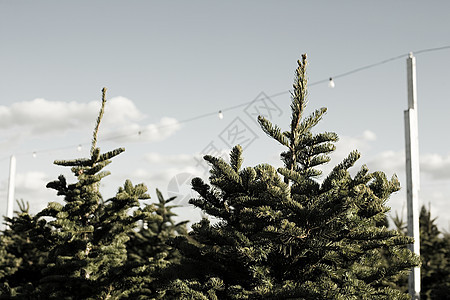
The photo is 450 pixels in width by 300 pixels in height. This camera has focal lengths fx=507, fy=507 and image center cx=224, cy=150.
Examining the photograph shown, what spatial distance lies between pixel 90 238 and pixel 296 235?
4.21 metres

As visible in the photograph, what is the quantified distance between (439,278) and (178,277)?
41.3ft

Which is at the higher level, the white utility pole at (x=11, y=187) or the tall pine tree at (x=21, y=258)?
the white utility pole at (x=11, y=187)

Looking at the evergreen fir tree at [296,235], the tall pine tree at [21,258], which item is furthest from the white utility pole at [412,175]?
the tall pine tree at [21,258]

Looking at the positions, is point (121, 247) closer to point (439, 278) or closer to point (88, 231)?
point (88, 231)

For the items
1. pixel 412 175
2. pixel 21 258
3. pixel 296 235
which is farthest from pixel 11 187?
pixel 296 235

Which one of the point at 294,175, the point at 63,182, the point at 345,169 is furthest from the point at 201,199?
the point at 63,182

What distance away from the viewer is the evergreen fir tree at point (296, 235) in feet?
13.6

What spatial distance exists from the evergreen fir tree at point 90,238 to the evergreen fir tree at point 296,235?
8.49ft

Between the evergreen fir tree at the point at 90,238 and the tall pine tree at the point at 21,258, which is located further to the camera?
the tall pine tree at the point at 21,258

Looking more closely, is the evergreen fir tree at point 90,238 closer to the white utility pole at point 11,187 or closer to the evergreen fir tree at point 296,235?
the evergreen fir tree at point 296,235

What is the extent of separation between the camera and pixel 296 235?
4156 mm

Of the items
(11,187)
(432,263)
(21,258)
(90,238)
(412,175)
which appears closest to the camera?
(90,238)

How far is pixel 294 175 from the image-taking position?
441 centimetres

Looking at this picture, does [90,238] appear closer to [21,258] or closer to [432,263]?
[21,258]
